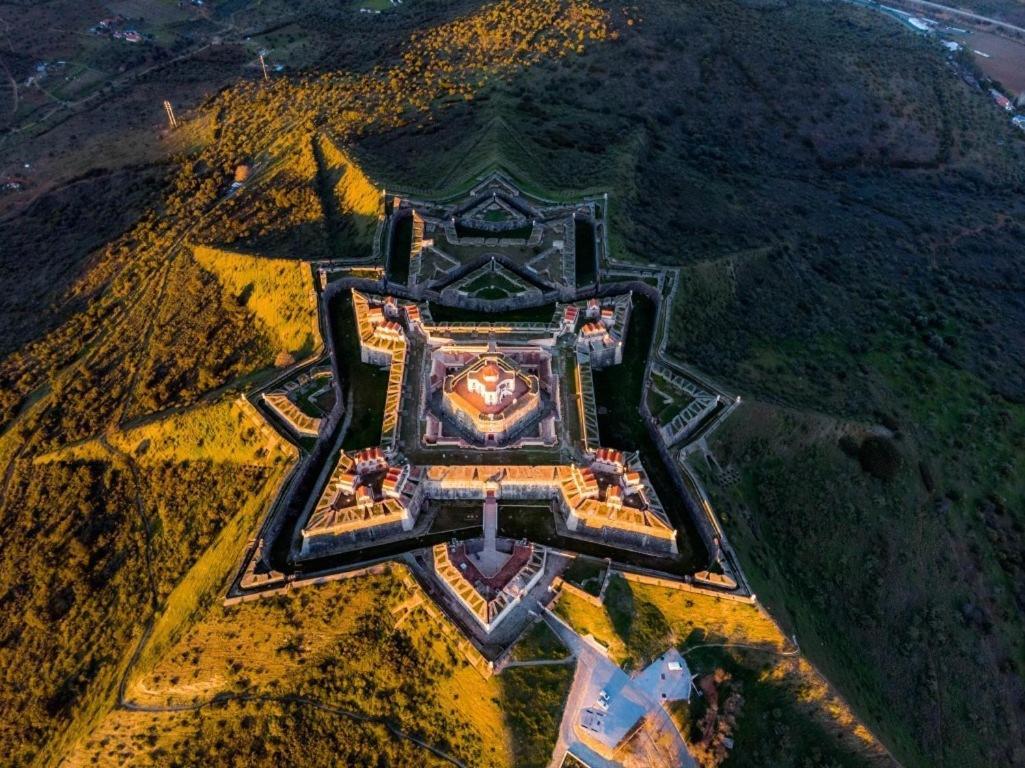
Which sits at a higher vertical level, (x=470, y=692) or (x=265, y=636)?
(x=470, y=692)

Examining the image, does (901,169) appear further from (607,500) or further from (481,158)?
(607,500)

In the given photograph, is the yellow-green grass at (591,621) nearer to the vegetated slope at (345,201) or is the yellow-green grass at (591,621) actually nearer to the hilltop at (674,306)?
the hilltop at (674,306)

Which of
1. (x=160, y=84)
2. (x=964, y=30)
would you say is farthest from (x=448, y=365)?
(x=964, y=30)

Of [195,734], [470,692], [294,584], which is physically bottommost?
[195,734]

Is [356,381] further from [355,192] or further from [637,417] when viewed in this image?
[355,192]

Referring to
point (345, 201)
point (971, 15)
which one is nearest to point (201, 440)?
point (345, 201)

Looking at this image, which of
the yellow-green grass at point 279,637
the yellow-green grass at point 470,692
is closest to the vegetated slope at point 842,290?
the yellow-green grass at point 470,692

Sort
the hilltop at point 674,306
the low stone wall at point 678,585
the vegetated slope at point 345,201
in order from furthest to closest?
the vegetated slope at point 345,201 < the hilltop at point 674,306 < the low stone wall at point 678,585

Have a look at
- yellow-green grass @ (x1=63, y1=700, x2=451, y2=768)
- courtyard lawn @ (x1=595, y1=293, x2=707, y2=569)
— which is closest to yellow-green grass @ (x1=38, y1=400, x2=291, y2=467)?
yellow-green grass @ (x1=63, y1=700, x2=451, y2=768)
